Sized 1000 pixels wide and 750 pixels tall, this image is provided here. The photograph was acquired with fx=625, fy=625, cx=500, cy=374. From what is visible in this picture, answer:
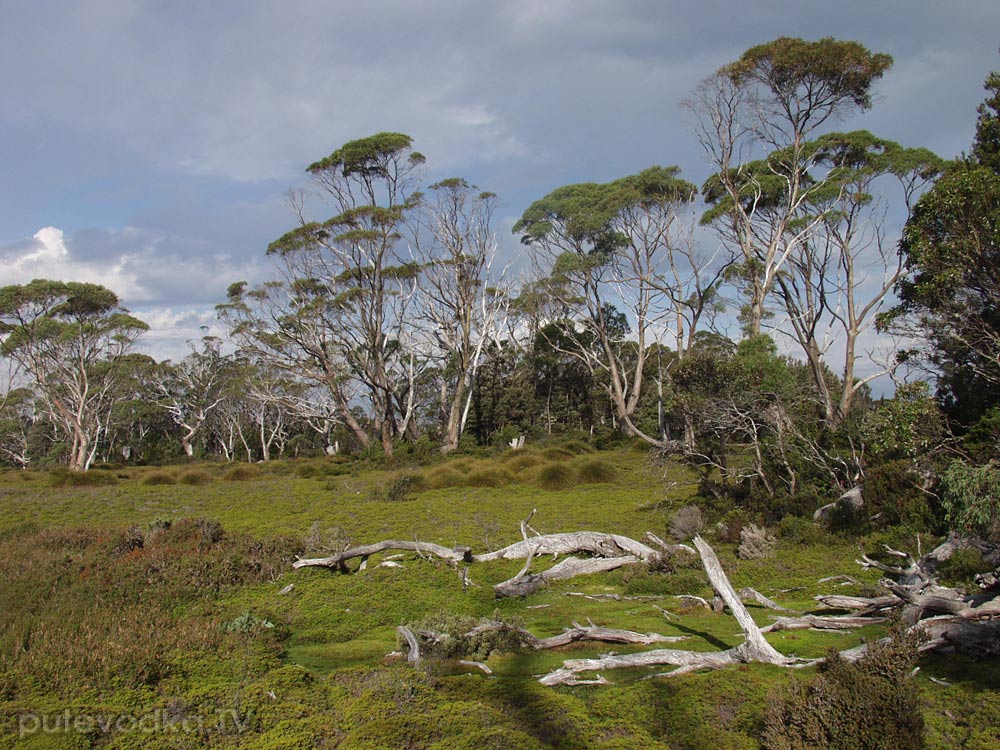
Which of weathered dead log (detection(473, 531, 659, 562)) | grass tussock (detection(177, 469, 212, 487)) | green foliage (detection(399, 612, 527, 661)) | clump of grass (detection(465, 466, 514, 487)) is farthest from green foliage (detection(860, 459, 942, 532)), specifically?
grass tussock (detection(177, 469, 212, 487))

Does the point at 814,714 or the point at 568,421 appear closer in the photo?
the point at 814,714

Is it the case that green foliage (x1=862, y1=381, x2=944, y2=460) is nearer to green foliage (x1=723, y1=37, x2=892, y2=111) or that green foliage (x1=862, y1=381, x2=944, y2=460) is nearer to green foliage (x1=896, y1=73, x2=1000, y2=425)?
green foliage (x1=896, y1=73, x2=1000, y2=425)

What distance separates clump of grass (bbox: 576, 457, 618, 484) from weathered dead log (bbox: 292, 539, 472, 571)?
10.4 metres

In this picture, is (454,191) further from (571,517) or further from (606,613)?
(606,613)

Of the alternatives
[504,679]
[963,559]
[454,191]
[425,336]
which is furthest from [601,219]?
[504,679]

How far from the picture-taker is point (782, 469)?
1304cm

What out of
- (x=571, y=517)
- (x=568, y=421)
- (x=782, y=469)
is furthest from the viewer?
(x=568, y=421)

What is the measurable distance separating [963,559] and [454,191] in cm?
3053

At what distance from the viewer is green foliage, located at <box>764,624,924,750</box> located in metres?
3.97

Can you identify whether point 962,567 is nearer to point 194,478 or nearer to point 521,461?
point 521,461

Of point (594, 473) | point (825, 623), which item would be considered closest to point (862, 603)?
point (825, 623)

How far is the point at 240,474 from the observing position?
28812mm

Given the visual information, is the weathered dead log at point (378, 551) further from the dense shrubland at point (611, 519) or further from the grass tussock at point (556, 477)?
the grass tussock at point (556, 477)

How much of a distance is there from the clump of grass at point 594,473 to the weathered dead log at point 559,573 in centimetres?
976
